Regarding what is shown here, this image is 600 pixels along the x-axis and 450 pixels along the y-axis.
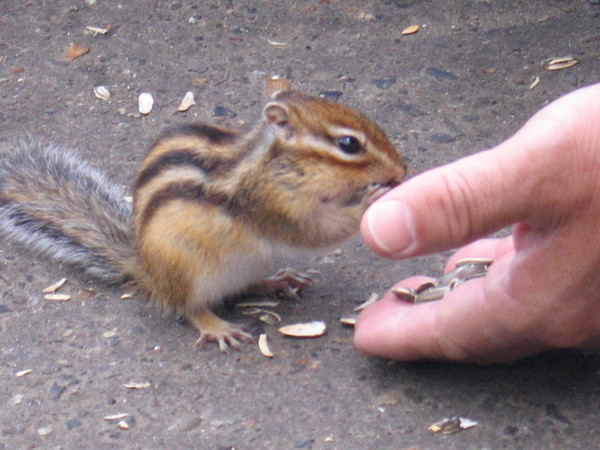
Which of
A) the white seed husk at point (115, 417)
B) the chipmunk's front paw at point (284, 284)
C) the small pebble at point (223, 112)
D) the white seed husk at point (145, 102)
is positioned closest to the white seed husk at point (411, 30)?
the small pebble at point (223, 112)

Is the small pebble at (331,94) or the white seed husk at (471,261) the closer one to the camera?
the white seed husk at (471,261)

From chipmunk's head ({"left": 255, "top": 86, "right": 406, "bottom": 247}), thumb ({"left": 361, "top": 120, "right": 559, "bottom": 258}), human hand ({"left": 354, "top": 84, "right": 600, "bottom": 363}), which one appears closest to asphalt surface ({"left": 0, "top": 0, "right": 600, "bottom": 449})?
human hand ({"left": 354, "top": 84, "right": 600, "bottom": 363})

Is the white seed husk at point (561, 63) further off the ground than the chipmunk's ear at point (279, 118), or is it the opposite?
the chipmunk's ear at point (279, 118)

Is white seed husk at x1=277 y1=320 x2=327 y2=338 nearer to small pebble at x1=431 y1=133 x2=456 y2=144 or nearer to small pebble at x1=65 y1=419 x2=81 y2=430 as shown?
small pebble at x1=65 y1=419 x2=81 y2=430

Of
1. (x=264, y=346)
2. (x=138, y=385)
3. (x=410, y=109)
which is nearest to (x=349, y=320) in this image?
(x=264, y=346)

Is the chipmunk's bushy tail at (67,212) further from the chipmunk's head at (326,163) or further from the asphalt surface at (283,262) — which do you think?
the chipmunk's head at (326,163)

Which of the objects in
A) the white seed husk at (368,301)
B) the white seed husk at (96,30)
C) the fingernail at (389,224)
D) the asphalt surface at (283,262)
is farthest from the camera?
the white seed husk at (96,30)

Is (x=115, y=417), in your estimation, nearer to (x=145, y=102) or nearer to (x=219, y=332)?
(x=219, y=332)

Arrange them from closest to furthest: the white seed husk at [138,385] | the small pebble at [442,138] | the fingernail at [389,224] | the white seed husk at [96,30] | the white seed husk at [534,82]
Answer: the fingernail at [389,224], the white seed husk at [138,385], the small pebble at [442,138], the white seed husk at [534,82], the white seed husk at [96,30]
